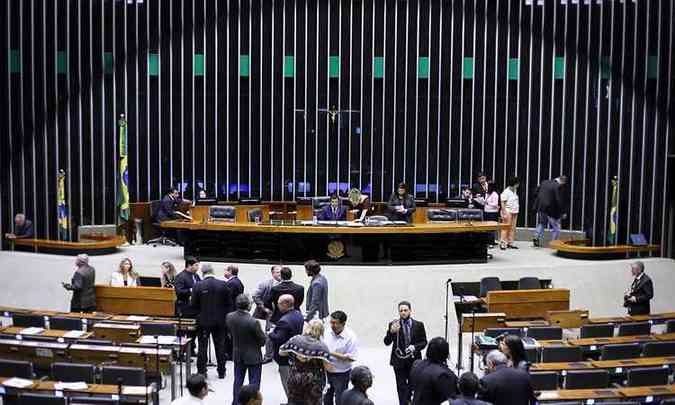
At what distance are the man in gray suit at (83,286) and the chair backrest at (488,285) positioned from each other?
202 inches

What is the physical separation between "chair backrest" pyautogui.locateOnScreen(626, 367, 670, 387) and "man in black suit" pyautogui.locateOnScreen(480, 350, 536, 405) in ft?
6.46

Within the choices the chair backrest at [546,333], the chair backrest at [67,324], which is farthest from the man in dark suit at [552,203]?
the chair backrest at [67,324]

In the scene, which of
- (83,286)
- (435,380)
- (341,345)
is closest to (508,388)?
(435,380)

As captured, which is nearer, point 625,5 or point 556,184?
point 556,184

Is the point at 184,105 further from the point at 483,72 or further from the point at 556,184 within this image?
the point at 556,184

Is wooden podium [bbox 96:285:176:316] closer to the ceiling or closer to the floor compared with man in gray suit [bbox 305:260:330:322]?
closer to the floor

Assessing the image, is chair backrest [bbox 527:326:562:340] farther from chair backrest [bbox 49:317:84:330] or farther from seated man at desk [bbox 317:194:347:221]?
seated man at desk [bbox 317:194:347:221]

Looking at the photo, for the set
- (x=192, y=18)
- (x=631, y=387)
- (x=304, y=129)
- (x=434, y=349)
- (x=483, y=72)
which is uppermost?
(x=192, y=18)

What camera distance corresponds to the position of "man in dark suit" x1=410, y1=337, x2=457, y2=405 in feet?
20.6

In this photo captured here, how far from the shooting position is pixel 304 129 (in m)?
19.5

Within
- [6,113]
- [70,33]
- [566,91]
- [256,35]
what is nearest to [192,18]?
[256,35]

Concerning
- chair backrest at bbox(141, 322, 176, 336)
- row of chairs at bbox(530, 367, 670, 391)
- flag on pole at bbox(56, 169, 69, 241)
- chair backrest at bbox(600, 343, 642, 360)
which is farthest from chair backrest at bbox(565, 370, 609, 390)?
flag on pole at bbox(56, 169, 69, 241)

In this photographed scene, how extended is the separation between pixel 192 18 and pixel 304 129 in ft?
12.1

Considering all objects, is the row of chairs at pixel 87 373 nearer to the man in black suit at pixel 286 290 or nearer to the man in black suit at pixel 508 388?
the man in black suit at pixel 286 290
